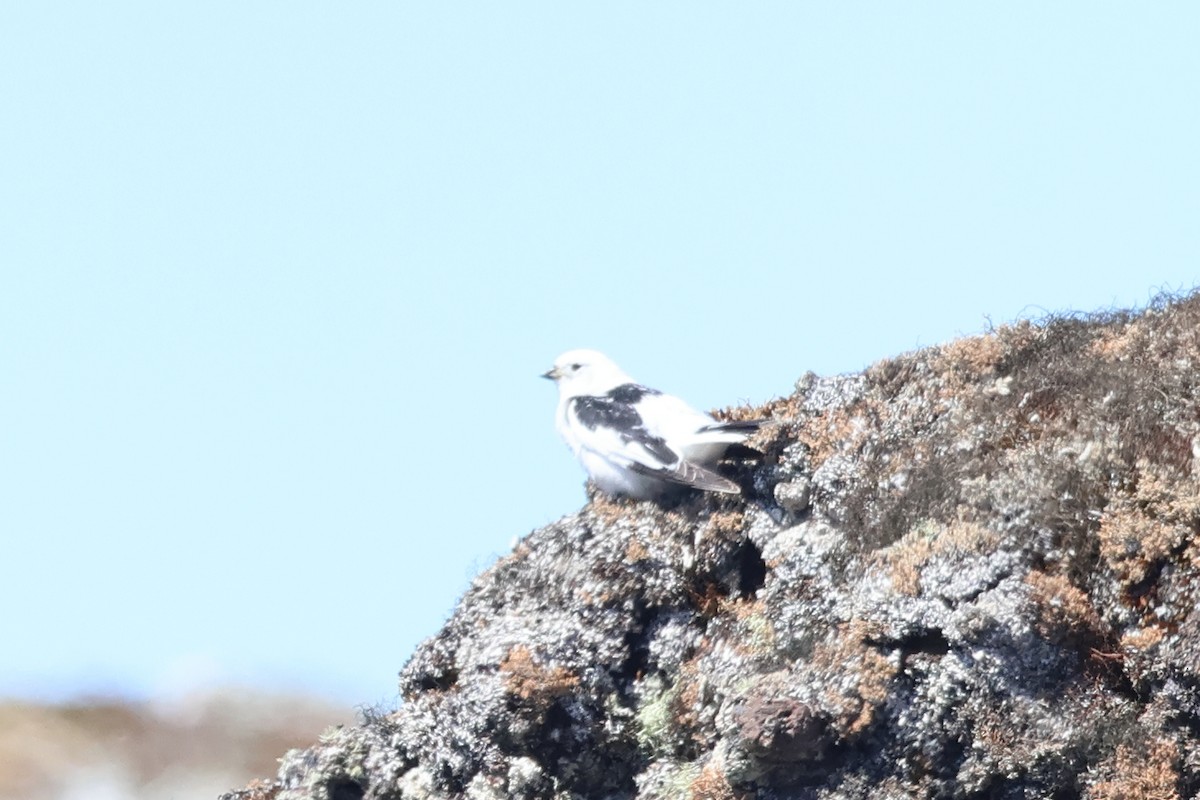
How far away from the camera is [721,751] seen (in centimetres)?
795

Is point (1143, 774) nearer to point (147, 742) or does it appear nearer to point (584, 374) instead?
point (584, 374)

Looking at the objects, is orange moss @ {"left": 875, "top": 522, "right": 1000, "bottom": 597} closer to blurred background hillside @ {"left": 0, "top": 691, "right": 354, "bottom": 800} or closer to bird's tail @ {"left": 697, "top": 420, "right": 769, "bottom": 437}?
bird's tail @ {"left": 697, "top": 420, "right": 769, "bottom": 437}

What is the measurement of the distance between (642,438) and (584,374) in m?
2.58

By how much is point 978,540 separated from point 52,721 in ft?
52.6

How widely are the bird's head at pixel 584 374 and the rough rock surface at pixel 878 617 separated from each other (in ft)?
7.89

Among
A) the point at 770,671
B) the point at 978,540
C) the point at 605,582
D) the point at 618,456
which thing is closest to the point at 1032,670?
the point at 978,540

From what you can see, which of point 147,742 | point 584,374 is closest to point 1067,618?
point 584,374

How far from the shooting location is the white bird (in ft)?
32.5

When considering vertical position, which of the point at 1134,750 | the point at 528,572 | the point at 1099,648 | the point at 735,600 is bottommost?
the point at 1134,750

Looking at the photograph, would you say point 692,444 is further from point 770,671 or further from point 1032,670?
point 1032,670

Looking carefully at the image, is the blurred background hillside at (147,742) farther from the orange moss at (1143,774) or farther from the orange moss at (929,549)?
the orange moss at (1143,774)

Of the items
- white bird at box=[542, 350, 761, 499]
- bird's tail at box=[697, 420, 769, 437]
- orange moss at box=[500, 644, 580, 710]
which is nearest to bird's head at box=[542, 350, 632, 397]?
white bird at box=[542, 350, 761, 499]

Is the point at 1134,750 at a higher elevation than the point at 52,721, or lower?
lower

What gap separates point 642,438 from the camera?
10.4 m
